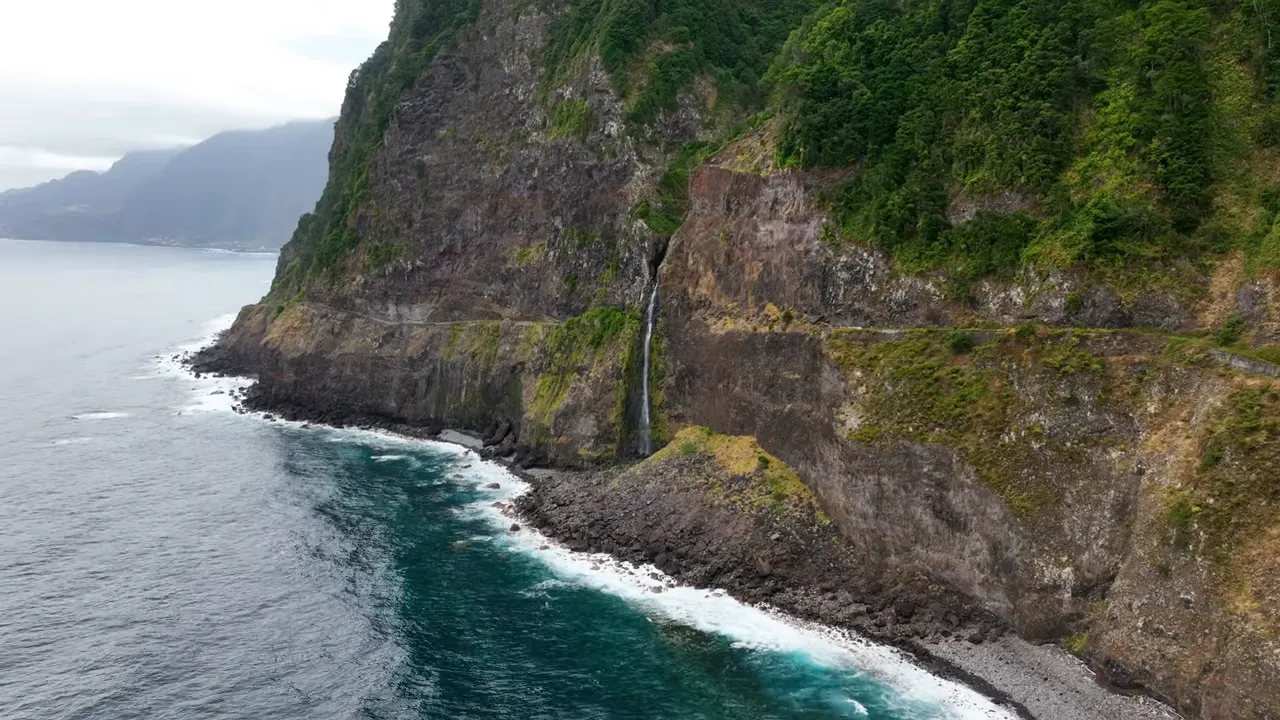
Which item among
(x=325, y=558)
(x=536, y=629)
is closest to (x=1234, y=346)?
(x=536, y=629)

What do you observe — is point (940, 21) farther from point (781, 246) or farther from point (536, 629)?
point (536, 629)

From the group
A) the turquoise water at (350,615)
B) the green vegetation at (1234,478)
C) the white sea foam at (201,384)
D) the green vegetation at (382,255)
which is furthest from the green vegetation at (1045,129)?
the white sea foam at (201,384)

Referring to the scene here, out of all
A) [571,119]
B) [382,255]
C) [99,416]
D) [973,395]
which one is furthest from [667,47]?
[99,416]

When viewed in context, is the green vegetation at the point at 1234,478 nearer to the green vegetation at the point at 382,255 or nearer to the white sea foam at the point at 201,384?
the green vegetation at the point at 382,255

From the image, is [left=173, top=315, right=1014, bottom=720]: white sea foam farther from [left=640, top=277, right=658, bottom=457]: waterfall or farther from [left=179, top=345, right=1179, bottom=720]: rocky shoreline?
[left=640, top=277, right=658, bottom=457]: waterfall

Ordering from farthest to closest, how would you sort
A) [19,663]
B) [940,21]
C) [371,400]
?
[371,400]
[940,21]
[19,663]

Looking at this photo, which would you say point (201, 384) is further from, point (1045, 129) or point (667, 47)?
point (1045, 129)
